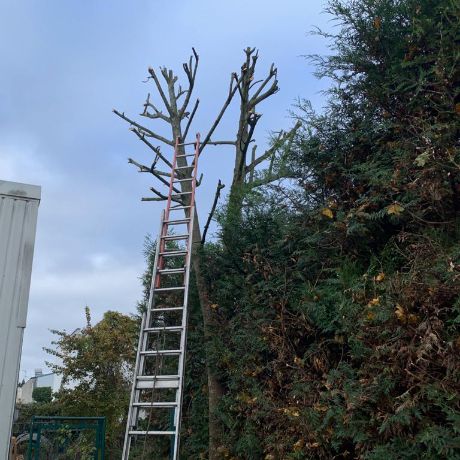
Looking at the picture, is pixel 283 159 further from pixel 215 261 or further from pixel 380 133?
pixel 215 261

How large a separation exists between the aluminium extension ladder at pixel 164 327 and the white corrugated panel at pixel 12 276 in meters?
2.32

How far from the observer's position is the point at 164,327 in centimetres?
588

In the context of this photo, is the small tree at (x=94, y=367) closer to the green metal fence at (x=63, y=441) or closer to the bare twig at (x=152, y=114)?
the green metal fence at (x=63, y=441)

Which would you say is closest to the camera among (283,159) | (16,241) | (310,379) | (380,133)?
(16,241)

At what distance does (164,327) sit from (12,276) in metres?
2.49

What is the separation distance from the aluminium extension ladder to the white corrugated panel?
232 cm

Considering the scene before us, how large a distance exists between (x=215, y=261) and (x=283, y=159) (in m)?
1.67

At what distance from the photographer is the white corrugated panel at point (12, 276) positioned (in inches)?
132

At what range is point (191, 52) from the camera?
8.48 meters

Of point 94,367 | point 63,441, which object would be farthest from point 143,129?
point 94,367

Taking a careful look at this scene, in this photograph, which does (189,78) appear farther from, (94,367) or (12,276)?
(94,367)

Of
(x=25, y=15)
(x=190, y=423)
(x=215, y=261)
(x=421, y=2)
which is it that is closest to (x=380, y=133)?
(x=421, y=2)

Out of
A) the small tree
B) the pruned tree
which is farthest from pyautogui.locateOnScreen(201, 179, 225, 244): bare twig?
the small tree

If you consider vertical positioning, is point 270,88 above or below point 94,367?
above
